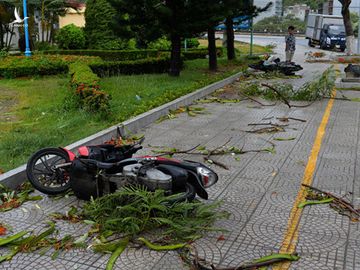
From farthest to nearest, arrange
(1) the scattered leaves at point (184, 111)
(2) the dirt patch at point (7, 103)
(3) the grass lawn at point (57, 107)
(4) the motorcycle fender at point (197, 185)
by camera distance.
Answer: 1. (1) the scattered leaves at point (184, 111)
2. (2) the dirt patch at point (7, 103)
3. (3) the grass lawn at point (57, 107)
4. (4) the motorcycle fender at point (197, 185)

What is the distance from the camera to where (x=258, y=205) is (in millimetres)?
5266

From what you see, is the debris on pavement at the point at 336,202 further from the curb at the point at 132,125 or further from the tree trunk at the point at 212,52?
the tree trunk at the point at 212,52

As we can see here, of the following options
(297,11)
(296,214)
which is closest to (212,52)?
(296,214)

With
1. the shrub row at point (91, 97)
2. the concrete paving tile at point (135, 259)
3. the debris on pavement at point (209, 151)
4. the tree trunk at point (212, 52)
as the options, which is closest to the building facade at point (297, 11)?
the tree trunk at point (212, 52)

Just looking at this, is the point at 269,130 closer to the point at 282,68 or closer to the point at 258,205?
the point at 258,205

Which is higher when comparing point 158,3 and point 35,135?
point 158,3

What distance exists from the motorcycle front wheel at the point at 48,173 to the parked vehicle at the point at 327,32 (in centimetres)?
3314

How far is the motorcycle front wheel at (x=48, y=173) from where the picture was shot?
5.46 metres

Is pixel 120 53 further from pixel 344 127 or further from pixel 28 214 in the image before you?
pixel 28 214

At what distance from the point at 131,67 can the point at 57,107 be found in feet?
22.5

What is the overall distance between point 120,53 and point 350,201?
18.5m

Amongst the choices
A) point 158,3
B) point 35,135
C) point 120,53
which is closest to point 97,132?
point 35,135

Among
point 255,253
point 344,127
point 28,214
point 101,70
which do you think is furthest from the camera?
point 101,70

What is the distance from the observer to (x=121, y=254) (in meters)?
4.18
